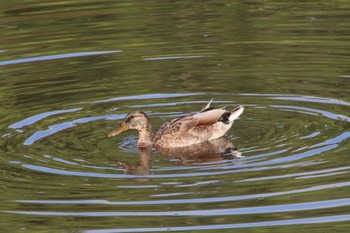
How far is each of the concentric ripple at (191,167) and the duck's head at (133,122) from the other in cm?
17

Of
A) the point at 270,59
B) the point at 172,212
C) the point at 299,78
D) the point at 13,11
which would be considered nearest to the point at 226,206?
the point at 172,212

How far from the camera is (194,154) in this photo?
12.6m

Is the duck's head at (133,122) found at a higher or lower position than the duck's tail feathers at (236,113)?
higher

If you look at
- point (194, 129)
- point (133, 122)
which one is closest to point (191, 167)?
point (194, 129)

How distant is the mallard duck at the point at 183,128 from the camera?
13062mm

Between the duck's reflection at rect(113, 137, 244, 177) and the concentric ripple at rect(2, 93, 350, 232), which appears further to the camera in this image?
the duck's reflection at rect(113, 137, 244, 177)

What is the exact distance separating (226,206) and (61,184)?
1761mm

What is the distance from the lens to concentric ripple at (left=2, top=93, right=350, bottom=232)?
1027 cm

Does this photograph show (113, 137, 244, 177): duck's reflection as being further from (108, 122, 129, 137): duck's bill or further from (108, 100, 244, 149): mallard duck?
(108, 122, 129, 137): duck's bill

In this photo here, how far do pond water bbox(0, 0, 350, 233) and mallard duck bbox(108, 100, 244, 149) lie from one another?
0.59ft

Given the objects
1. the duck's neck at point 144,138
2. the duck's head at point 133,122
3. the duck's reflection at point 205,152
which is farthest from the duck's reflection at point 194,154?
the duck's head at point 133,122

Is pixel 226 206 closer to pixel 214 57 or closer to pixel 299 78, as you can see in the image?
pixel 299 78

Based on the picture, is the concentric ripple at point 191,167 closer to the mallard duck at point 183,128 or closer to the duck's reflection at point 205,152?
the duck's reflection at point 205,152

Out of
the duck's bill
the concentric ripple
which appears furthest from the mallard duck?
the concentric ripple
